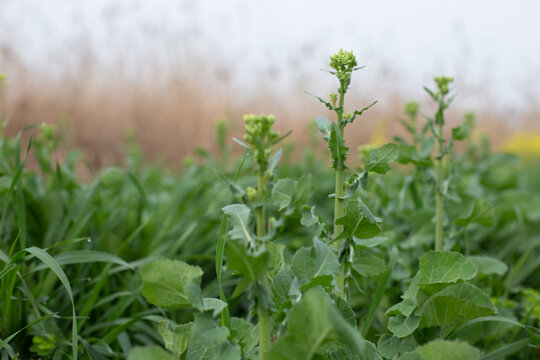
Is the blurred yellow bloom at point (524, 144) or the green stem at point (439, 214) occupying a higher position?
the green stem at point (439, 214)

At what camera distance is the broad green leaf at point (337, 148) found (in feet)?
2.76

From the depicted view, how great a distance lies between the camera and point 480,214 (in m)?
1.32

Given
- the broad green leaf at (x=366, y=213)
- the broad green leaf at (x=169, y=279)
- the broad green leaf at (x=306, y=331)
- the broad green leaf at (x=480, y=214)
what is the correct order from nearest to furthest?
the broad green leaf at (x=306, y=331) < the broad green leaf at (x=169, y=279) < the broad green leaf at (x=366, y=213) < the broad green leaf at (x=480, y=214)

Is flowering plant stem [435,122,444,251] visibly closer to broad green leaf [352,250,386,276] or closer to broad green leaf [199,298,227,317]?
broad green leaf [352,250,386,276]

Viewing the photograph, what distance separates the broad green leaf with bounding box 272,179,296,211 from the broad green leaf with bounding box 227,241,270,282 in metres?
0.17

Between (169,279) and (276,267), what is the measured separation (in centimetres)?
23

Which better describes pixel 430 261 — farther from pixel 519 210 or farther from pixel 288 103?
pixel 288 103

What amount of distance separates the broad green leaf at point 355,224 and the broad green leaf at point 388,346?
0.21 m

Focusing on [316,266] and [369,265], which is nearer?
[316,266]

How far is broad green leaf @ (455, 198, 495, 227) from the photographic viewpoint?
1.30 m

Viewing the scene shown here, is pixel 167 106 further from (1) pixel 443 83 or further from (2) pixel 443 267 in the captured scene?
(2) pixel 443 267

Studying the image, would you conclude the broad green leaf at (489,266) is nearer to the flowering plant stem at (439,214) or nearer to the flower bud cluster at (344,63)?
the flowering plant stem at (439,214)

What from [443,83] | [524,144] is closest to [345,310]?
[443,83]

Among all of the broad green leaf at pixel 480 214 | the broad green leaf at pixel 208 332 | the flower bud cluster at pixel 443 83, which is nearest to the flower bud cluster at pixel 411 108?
the flower bud cluster at pixel 443 83
